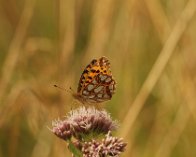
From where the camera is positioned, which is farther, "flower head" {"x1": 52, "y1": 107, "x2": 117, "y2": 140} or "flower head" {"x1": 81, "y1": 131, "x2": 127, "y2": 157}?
"flower head" {"x1": 52, "y1": 107, "x2": 117, "y2": 140}

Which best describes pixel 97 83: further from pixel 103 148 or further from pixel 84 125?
pixel 103 148

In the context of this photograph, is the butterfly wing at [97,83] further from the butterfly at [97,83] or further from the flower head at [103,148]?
the flower head at [103,148]

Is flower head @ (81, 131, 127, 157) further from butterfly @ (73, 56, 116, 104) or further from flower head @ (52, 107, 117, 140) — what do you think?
butterfly @ (73, 56, 116, 104)

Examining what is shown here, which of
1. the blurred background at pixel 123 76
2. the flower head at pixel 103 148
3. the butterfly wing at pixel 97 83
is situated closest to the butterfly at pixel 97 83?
the butterfly wing at pixel 97 83

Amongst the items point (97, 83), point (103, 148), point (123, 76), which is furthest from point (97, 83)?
point (123, 76)

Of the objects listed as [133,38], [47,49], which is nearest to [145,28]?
[133,38]

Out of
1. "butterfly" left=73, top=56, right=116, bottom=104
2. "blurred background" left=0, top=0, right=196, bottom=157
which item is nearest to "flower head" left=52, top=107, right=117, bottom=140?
"butterfly" left=73, top=56, right=116, bottom=104

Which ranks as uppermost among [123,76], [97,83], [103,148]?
[123,76]
